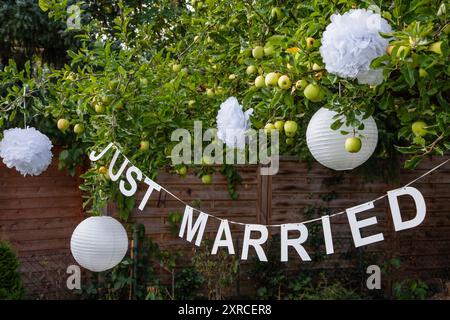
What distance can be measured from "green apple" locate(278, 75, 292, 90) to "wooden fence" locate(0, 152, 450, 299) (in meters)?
2.45

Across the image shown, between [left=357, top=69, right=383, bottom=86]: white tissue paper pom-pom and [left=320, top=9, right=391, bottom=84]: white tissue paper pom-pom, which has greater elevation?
[left=320, top=9, right=391, bottom=84]: white tissue paper pom-pom

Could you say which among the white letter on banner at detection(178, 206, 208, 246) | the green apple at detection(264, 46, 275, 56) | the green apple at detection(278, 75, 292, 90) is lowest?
the white letter on banner at detection(178, 206, 208, 246)

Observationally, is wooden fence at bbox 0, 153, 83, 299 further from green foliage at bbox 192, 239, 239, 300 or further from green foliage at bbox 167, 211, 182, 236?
green foliage at bbox 192, 239, 239, 300

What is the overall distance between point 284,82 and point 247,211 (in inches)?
133

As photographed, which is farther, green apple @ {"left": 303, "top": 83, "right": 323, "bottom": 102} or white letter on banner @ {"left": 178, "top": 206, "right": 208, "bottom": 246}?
white letter on banner @ {"left": 178, "top": 206, "right": 208, "bottom": 246}

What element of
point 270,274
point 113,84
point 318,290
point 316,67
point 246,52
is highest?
point 246,52

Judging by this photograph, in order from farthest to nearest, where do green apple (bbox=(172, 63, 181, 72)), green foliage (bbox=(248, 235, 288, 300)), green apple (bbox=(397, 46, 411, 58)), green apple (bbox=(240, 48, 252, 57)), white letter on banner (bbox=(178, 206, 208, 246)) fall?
green foliage (bbox=(248, 235, 288, 300)) < green apple (bbox=(172, 63, 181, 72)) < green apple (bbox=(240, 48, 252, 57)) < white letter on banner (bbox=(178, 206, 208, 246)) < green apple (bbox=(397, 46, 411, 58))

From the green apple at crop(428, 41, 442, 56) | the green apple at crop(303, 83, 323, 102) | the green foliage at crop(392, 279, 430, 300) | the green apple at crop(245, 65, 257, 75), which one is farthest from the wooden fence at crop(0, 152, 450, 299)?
the green apple at crop(428, 41, 442, 56)

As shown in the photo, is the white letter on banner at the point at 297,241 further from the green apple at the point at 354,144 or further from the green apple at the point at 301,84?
the green apple at the point at 301,84

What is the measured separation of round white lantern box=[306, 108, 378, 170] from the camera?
1.63 meters

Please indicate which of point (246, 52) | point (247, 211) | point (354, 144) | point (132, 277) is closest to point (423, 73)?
point (354, 144)

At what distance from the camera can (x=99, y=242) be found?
2.10 m

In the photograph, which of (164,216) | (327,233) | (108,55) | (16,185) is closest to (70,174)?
(16,185)

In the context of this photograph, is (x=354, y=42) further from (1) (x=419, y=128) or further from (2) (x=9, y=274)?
(2) (x=9, y=274)
